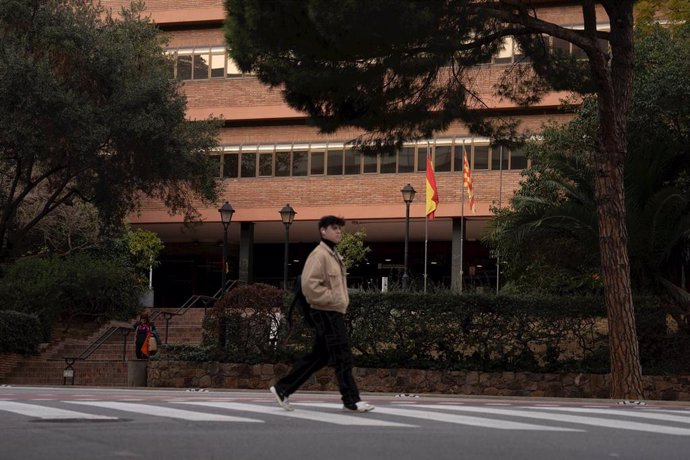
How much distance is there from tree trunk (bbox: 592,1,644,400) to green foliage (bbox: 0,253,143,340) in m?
21.4

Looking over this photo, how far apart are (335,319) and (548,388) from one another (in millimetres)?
13212

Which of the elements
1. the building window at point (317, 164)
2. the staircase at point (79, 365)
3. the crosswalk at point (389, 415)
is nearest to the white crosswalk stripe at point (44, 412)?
the crosswalk at point (389, 415)

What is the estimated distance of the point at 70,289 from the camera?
41.1 meters

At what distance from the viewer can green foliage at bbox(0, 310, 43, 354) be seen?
33000 millimetres

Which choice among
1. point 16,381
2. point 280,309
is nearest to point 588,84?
point 280,309

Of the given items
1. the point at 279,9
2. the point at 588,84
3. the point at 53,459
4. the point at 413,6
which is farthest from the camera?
the point at 588,84

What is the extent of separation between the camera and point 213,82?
5088cm

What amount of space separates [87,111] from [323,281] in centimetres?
2174

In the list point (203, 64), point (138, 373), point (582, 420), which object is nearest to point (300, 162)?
point (203, 64)

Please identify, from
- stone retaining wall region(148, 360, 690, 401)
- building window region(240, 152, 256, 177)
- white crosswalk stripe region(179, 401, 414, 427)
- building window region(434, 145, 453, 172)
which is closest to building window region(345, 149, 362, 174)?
building window region(434, 145, 453, 172)

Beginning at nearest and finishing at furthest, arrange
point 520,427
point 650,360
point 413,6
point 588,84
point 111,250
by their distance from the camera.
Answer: point 520,427
point 413,6
point 588,84
point 650,360
point 111,250

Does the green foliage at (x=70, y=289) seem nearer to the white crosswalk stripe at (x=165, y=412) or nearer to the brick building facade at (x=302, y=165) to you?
the brick building facade at (x=302, y=165)

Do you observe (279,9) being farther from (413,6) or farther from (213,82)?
(213,82)

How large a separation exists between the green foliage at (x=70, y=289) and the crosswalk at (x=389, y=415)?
25468mm
